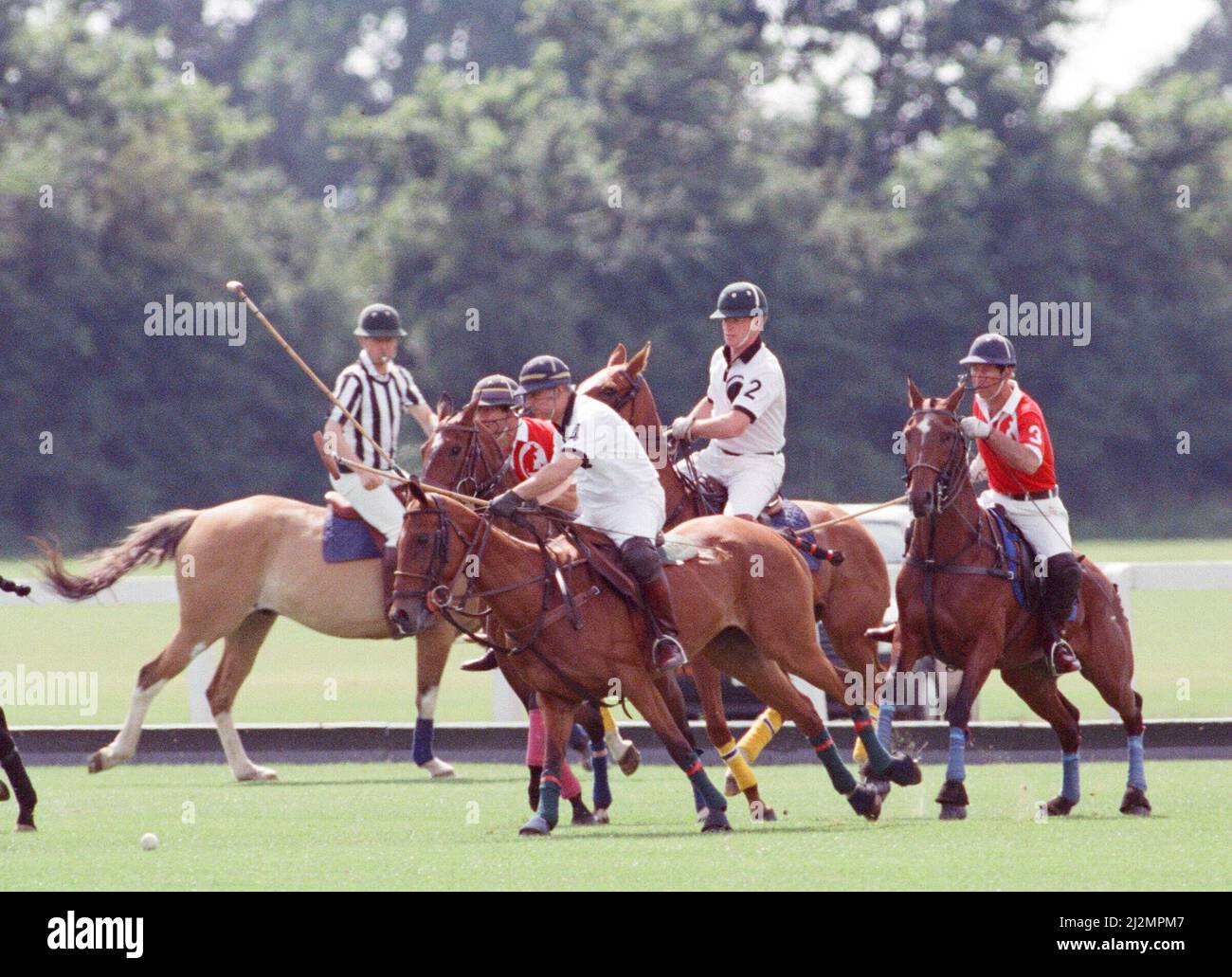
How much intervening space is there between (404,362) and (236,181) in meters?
6.90

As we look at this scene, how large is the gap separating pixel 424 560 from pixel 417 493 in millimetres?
280

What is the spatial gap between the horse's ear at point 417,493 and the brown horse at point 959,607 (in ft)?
7.37

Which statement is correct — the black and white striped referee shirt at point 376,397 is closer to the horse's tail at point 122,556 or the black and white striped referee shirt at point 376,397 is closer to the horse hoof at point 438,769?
the horse's tail at point 122,556

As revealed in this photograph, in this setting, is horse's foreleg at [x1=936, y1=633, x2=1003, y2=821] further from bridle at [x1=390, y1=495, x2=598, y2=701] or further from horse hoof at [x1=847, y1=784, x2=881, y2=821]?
bridle at [x1=390, y1=495, x2=598, y2=701]

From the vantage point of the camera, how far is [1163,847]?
940 centimetres

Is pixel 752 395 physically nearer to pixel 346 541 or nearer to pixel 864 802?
pixel 864 802

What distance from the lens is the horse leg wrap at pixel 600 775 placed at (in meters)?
11.3

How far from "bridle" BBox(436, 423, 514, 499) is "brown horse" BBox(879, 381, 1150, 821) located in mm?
1811

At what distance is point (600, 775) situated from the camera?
11.3m

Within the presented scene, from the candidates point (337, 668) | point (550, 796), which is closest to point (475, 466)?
point (550, 796)

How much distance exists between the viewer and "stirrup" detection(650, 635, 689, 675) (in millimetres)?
10078
